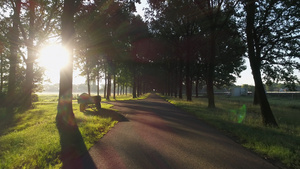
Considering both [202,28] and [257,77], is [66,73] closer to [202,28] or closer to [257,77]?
[257,77]

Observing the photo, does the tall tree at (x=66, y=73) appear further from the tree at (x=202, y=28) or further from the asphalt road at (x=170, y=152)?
the tree at (x=202, y=28)

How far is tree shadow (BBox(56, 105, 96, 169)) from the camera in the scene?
4281 millimetres

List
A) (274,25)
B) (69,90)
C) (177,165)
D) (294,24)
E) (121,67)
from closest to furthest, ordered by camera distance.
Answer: (177,165) < (69,90) < (294,24) < (274,25) < (121,67)

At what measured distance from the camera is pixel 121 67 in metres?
40.5

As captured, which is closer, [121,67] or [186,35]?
[186,35]

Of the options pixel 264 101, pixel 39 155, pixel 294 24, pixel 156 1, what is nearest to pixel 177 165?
pixel 39 155

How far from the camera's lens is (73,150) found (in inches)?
205

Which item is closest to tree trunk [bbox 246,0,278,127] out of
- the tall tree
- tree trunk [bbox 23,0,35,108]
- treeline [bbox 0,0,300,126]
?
treeline [bbox 0,0,300,126]

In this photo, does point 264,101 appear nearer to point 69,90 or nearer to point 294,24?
point 69,90

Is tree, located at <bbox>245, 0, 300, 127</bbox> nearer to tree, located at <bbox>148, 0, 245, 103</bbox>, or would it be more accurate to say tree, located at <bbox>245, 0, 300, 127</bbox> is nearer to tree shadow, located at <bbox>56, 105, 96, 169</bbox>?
tree, located at <bbox>148, 0, 245, 103</bbox>

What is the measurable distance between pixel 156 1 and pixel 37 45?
10.5 m

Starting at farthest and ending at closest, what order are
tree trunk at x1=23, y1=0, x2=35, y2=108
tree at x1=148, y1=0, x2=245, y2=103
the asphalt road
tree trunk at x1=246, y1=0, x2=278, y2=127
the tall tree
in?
tree at x1=148, y1=0, x2=245, y2=103 < tree trunk at x1=23, y1=0, x2=35, y2=108 < tree trunk at x1=246, y1=0, x2=278, y2=127 < the tall tree < the asphalt road

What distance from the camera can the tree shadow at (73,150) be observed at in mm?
4281

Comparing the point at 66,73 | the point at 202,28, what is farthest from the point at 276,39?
the point at 66,73
